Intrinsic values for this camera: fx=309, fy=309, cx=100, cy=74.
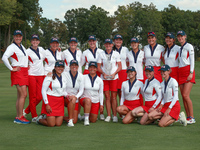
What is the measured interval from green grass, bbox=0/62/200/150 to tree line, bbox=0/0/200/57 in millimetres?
47519

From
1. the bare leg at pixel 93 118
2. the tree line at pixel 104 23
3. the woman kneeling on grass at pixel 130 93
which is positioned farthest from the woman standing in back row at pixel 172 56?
the tree line at pixel 104 23

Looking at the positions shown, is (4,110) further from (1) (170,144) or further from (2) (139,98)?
(1) (170,144)

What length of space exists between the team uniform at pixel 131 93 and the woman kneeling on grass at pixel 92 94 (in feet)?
2.08

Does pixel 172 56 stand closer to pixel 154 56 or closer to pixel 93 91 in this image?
pixel 154 56

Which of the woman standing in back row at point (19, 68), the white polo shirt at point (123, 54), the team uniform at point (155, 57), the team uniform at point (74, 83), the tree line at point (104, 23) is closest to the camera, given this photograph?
the woman standing in back row at point (19, 68)

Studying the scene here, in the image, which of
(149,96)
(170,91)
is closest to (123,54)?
(149,96)

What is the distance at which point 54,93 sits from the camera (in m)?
7.64

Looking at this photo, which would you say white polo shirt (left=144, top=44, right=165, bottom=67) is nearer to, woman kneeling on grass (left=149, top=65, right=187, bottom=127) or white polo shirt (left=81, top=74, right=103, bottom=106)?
woman kneeling on grass (left=149, top=65, right=187, bottom=127)

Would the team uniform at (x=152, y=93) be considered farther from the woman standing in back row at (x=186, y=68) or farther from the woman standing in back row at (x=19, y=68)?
the woman standing in back row at (x=19, y=68)

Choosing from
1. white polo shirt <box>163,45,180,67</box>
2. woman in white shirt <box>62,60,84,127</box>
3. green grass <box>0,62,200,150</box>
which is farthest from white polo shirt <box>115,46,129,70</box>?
green grass <box>0,62,200,150</box>

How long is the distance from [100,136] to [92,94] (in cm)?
211

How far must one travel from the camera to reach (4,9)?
49125mm

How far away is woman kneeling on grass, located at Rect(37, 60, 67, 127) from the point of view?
296 inches

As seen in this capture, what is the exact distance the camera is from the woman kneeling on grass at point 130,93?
805 cm
